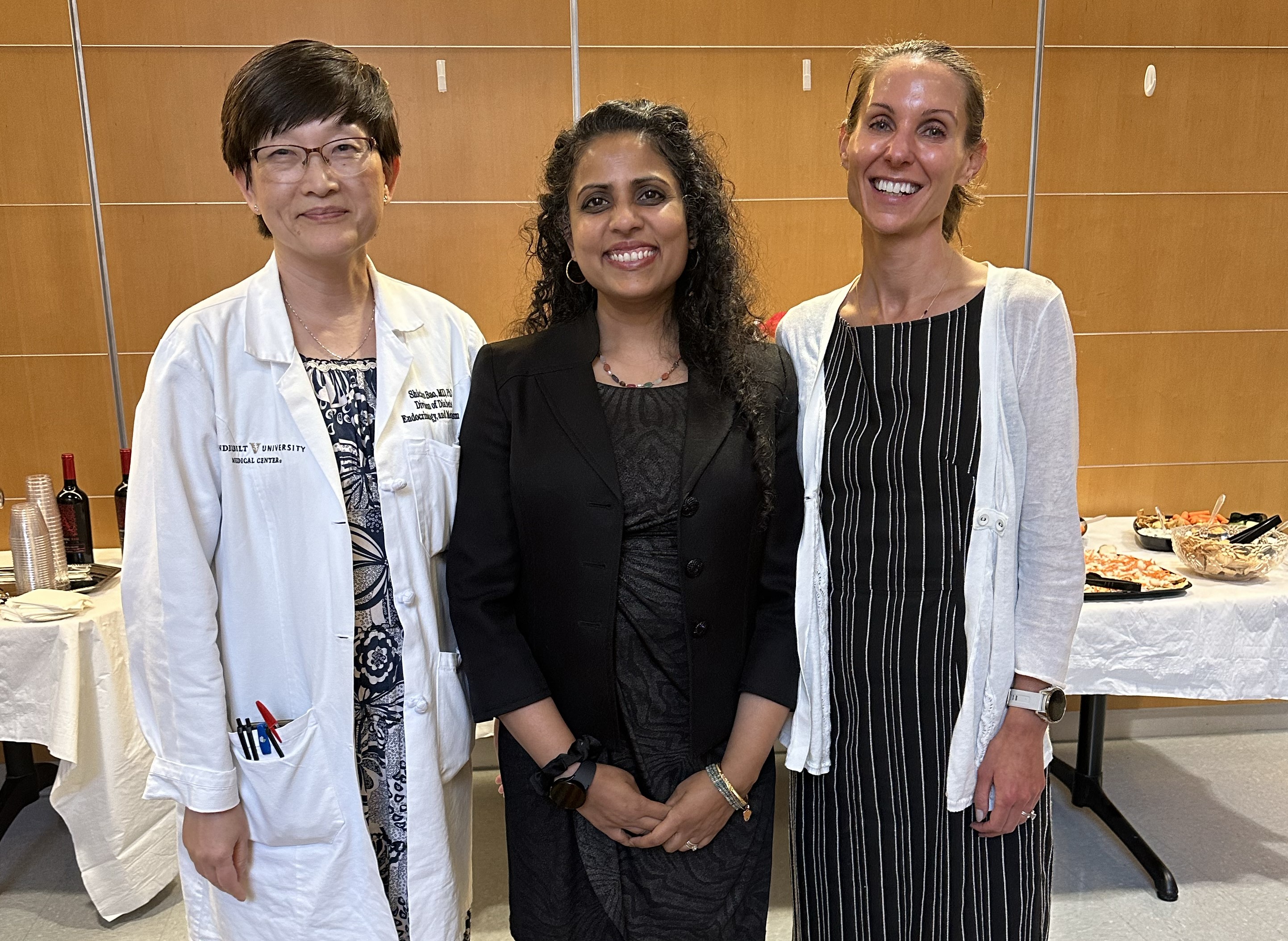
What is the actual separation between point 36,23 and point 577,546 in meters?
3.06

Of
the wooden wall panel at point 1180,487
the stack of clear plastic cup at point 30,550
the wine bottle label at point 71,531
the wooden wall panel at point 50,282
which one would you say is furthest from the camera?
the wooden wall panel at point 1180,487

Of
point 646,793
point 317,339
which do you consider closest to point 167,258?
point 317,339

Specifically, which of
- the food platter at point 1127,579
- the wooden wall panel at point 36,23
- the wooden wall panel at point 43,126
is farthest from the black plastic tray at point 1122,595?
the wooden wall panel at point 36,23

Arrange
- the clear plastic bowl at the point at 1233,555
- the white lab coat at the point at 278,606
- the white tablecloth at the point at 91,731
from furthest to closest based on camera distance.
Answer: the clear plastic bowl at the point at 1233,555 → the white tablecloth at the point at 91,731 → the white lab coat at the point at 278,606

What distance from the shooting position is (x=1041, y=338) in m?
1.48

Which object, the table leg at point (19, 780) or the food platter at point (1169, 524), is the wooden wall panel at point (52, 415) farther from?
the food platter at point (1169, 524)

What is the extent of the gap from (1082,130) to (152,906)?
3955 millimetres

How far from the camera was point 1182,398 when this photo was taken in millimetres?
3676

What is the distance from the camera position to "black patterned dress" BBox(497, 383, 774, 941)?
1.45 metres

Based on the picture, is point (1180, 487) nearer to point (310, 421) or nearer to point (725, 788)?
point (725, 788)

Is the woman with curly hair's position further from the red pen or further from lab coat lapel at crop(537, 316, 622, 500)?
the red pen

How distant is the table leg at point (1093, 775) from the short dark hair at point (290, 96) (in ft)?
9.18

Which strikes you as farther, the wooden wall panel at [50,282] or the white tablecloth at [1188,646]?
the wooden wall panel at [50,282]

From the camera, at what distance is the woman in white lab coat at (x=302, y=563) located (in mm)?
1420
